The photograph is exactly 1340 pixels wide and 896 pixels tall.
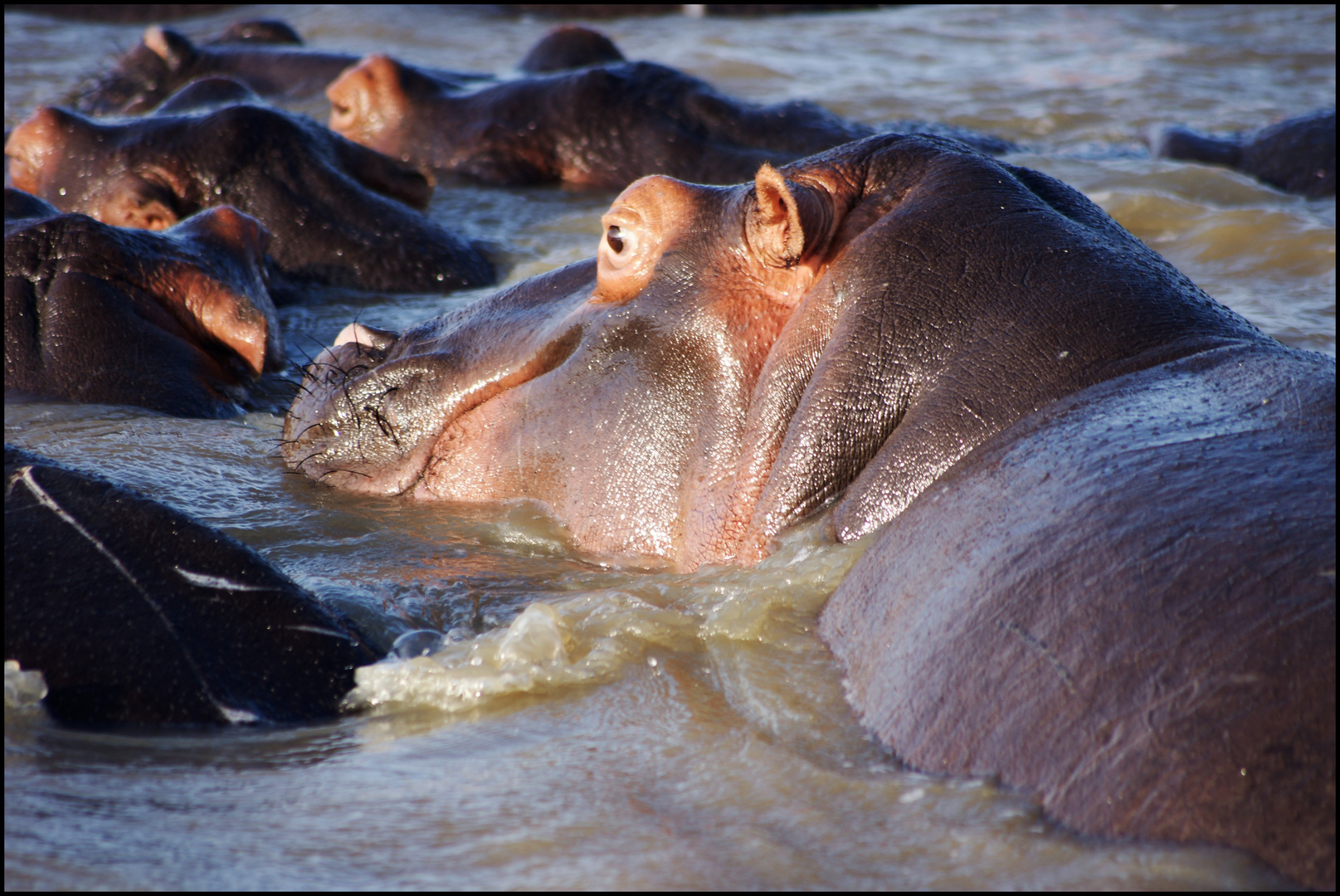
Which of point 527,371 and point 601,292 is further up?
point 601,292

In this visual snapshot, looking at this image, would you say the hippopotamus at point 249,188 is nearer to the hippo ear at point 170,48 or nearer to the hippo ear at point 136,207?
the hippo ear at point 136,207

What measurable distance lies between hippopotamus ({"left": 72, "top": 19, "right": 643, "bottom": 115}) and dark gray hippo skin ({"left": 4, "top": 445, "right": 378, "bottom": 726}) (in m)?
7.75

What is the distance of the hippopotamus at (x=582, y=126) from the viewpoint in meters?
8.12

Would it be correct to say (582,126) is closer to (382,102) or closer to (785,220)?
(382,102)

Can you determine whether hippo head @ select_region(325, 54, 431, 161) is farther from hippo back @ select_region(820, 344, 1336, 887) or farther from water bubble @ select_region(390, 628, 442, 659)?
hippo back @ select_region(820, 344, 1336, 887)

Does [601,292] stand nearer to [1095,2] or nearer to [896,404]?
[896,404]

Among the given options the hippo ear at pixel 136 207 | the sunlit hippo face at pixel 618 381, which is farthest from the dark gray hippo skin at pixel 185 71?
the sunlit hippo face at pixel 618 381

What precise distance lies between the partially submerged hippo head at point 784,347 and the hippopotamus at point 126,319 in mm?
1832

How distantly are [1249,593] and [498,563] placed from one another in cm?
201

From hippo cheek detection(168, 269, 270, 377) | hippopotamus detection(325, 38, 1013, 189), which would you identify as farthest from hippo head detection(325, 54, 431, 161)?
hippo cheek detection(168, 269, 270, 377)

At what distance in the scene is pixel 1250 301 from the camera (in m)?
6.60

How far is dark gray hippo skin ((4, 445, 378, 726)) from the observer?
2.43 m

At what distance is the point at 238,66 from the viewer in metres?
10.8

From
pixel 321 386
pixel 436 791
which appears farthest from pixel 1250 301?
pixel 436 791
